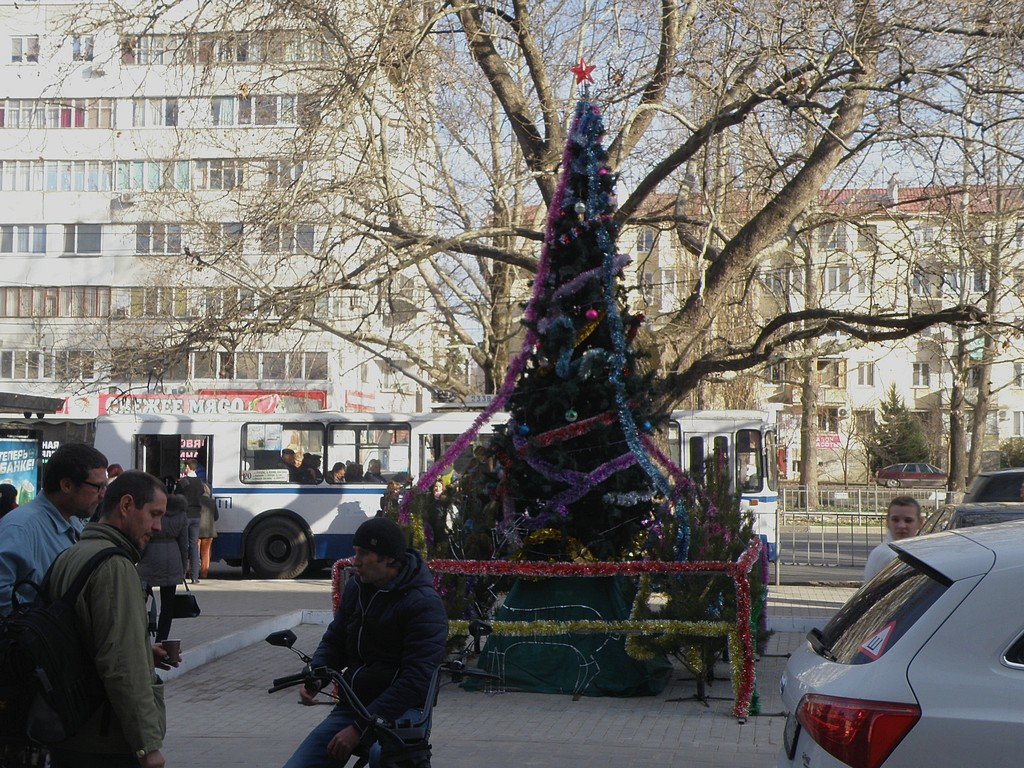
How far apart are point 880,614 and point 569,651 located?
6.07 metres

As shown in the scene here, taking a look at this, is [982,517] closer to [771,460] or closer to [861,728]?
[861,728]

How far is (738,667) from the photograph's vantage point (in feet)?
30.0

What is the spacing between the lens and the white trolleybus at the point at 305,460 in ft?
70.5

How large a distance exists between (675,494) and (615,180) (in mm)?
2744

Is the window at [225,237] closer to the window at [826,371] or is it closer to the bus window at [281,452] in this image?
the bus window at [281,452]

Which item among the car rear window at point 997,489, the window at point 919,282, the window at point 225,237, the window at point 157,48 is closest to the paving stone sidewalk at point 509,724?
the car rear window at point 997,489

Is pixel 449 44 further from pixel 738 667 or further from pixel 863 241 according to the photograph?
pixel 738 667

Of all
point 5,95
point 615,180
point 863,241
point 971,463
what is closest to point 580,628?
point 615,180

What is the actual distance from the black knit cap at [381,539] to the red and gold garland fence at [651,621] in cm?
483

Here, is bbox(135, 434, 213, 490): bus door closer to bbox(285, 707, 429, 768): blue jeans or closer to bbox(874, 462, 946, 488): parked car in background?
bbox(285, 707, 429, 768): blue jeans

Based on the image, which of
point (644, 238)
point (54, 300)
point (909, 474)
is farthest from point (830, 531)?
point (909, 474)

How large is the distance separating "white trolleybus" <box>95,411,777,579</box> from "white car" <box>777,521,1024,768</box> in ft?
57.0

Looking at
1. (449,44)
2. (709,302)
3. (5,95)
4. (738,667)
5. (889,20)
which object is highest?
(5,95)

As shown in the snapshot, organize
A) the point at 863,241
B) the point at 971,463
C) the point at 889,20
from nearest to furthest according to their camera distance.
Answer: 1. the point at 889,20
2. the point at 863,241
3. the point at 971,463
